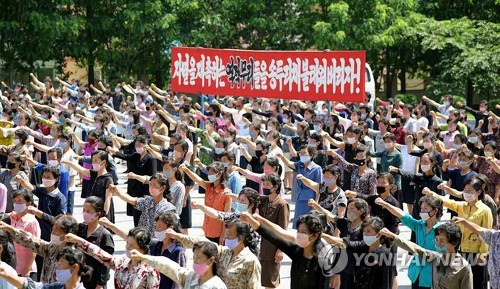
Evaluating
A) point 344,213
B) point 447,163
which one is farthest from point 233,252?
point 447,163

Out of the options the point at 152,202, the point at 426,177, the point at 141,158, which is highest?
the point at 152,202

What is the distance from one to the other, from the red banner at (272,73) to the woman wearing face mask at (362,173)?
18.5ft

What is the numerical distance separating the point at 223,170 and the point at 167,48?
2401 centimetres

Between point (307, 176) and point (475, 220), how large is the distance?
3.67 metres

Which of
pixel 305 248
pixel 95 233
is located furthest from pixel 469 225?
pixel 95 233

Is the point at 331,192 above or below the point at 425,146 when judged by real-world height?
above

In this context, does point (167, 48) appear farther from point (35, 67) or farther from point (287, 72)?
point (287, 72)

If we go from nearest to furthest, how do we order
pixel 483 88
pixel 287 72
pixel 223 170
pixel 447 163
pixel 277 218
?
pixel 277 218, pixel 223 170, pixel 447 163, pixel 287 72, pixel 483 88

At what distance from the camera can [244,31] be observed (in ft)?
120

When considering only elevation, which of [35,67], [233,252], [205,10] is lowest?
[35,67]

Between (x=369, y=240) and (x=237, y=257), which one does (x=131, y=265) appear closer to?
(x=237, y=257)

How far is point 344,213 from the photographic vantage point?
11539 mm

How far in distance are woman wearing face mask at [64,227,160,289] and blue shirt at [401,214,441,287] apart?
2.44m

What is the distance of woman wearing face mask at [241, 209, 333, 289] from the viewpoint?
28.4ft
